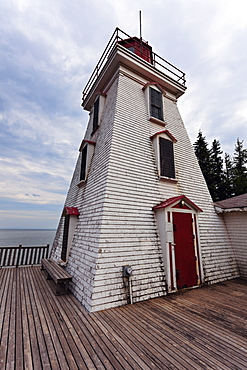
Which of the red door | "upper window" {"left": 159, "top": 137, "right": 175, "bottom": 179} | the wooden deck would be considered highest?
"upper window" {"left": 159, "top": 137, "right": 175, "bottom": 179}

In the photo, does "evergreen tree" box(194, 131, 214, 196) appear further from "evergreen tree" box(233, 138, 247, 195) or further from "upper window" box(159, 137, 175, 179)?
"upper window" box(159, 137, 175, 179)

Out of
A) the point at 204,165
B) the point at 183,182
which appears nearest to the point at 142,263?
the point at 183,182

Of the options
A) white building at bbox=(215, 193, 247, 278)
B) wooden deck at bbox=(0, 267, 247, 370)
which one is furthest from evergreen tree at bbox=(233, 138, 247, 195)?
wooden deck at bbox=(0, 267, 247, 370)

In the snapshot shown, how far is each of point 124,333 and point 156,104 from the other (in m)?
7.83

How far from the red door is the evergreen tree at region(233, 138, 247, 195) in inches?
559

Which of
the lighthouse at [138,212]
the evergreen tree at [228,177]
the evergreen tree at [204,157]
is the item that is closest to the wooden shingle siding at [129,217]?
the lighthouse at [138,212]

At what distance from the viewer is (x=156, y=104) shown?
7492 millimetres

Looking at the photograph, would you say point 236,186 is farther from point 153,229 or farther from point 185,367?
point 185,367

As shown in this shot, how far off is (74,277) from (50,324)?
1.63 meters

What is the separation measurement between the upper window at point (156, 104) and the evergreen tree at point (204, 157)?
37.9 feet

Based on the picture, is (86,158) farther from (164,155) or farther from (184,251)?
(184,251)

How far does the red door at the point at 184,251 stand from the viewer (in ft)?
16.4

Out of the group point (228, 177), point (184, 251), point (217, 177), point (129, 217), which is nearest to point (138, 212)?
point (129, 217)

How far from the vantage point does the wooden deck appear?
226 centimetres
